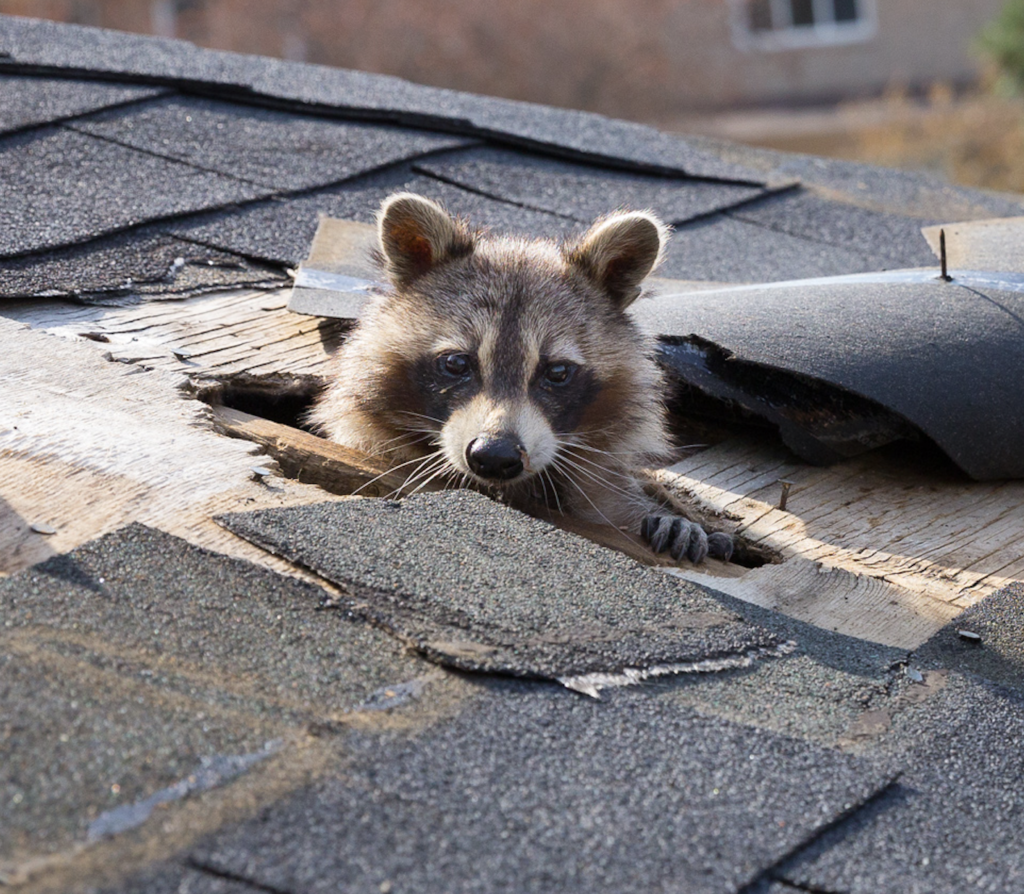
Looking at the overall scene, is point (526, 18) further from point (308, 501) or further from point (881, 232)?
point (308, 501)

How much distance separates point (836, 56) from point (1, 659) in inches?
918

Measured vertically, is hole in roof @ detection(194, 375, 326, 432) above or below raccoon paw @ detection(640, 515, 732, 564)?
above

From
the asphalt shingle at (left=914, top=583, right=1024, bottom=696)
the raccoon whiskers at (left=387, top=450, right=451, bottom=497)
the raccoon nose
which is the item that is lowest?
the asphalt shingle at (left=914, top=583, right=1024, bottom=696)

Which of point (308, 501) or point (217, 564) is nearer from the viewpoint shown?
point (217, 564)

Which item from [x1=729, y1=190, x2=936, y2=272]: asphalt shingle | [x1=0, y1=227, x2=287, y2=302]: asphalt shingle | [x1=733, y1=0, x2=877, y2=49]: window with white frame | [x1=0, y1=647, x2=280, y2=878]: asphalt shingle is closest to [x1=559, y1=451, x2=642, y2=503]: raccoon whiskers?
[x1=0, y1=227, x2=287, y2=302]: asphalt shingle

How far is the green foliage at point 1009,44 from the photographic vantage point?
13.4m

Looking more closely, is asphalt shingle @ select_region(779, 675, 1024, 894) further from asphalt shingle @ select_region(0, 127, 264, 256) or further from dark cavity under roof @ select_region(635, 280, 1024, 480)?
asphalt shingle @ select_region(0, 127, 264, 256)

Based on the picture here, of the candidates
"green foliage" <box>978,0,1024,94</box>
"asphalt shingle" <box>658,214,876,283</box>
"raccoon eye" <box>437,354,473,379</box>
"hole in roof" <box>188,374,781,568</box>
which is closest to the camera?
"hole in roof" <box>188,374,781,568</box>

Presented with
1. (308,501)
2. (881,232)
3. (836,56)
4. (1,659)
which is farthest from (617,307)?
(836,56)

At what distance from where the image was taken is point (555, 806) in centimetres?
188

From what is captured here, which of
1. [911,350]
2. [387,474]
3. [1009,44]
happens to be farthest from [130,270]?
[1009,44]

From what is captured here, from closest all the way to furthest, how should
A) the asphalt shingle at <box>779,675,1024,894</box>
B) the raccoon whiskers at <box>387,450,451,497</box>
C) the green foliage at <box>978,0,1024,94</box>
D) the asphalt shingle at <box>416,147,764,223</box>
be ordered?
1. the asphalt shingle at <box>779,675,1024,894</box>
2. the raccoon whiskers at <box>387,450,451,497</box>
3. the asphalt shingle at <box>416,147,764,223</box>
4. the green foliage at <box>978,0,1024,94</box>

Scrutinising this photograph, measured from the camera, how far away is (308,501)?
2.83m

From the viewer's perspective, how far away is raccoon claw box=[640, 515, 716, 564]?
11.7 ft
